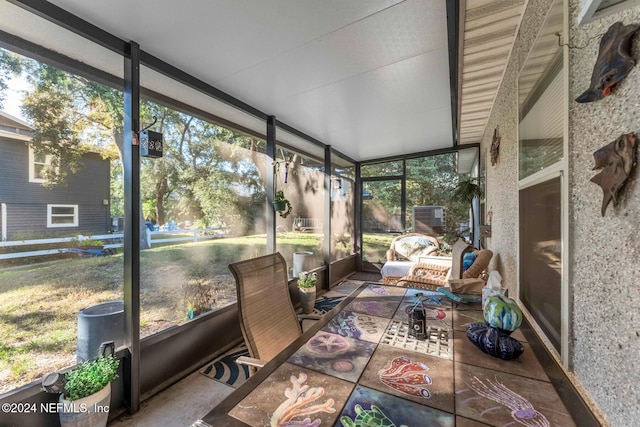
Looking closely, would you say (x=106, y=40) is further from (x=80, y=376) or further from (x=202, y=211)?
(x=80, y=376)

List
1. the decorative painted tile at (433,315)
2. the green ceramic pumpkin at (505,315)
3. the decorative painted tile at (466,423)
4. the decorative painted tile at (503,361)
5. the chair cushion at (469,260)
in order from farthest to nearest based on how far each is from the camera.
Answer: the chair cushion at (469,260) < the decorative painted tile at (433,315) < the green ceramic pumpkin at (505,315) < the decorative painted tile at (503,361) < the decorative painted tile at (466,423)

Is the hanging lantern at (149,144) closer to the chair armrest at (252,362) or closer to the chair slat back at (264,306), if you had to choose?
the chair slat back at (264,306)

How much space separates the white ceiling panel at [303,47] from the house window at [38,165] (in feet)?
2.93

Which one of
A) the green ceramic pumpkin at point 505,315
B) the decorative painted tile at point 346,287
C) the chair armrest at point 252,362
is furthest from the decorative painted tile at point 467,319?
the decorative painted tile at point 346,287

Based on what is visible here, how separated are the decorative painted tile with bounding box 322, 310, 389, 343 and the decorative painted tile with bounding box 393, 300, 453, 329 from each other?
0.46 feet

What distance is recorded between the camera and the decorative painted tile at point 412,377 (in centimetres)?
82

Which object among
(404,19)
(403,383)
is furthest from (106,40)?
(403,383)

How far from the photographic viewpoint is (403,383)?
0.89m

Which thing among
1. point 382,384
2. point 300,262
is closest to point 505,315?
point 382,384

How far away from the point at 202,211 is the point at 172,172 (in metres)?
0.50

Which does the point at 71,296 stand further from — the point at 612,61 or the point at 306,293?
the point at 612,61

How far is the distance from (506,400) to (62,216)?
8.46 feet

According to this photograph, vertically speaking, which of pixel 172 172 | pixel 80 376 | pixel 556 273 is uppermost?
pixel 172 172

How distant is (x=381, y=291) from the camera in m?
2.00
